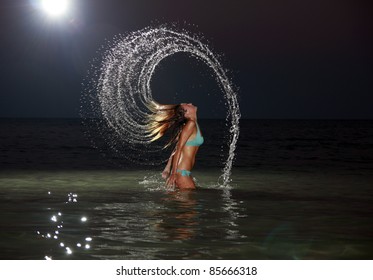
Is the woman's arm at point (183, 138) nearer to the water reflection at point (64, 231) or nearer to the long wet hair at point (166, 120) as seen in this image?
the long wet hair at point (166, 120)

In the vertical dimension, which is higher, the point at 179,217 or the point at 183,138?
the point at 183,138

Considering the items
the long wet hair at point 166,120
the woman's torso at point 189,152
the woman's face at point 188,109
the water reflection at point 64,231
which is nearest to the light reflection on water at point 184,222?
the water reflection at point 64,231

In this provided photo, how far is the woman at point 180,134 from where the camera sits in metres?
16.3

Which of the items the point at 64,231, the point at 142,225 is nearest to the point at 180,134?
the point at 142,225

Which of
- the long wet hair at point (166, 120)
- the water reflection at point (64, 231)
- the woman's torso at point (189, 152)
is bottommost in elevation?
the water reflection at point (64, 231)

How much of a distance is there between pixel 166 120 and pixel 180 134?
1.65ft

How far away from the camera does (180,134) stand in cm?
1647

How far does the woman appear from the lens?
16.3m

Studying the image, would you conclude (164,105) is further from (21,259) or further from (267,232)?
(21,259)

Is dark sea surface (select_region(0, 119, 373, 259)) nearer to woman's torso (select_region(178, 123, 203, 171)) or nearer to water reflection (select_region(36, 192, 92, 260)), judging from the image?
water reflection (select_region(36, 192, 92, 260))

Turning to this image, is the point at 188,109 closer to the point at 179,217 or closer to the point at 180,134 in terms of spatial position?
the point at 180,134

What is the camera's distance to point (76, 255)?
9680mm
